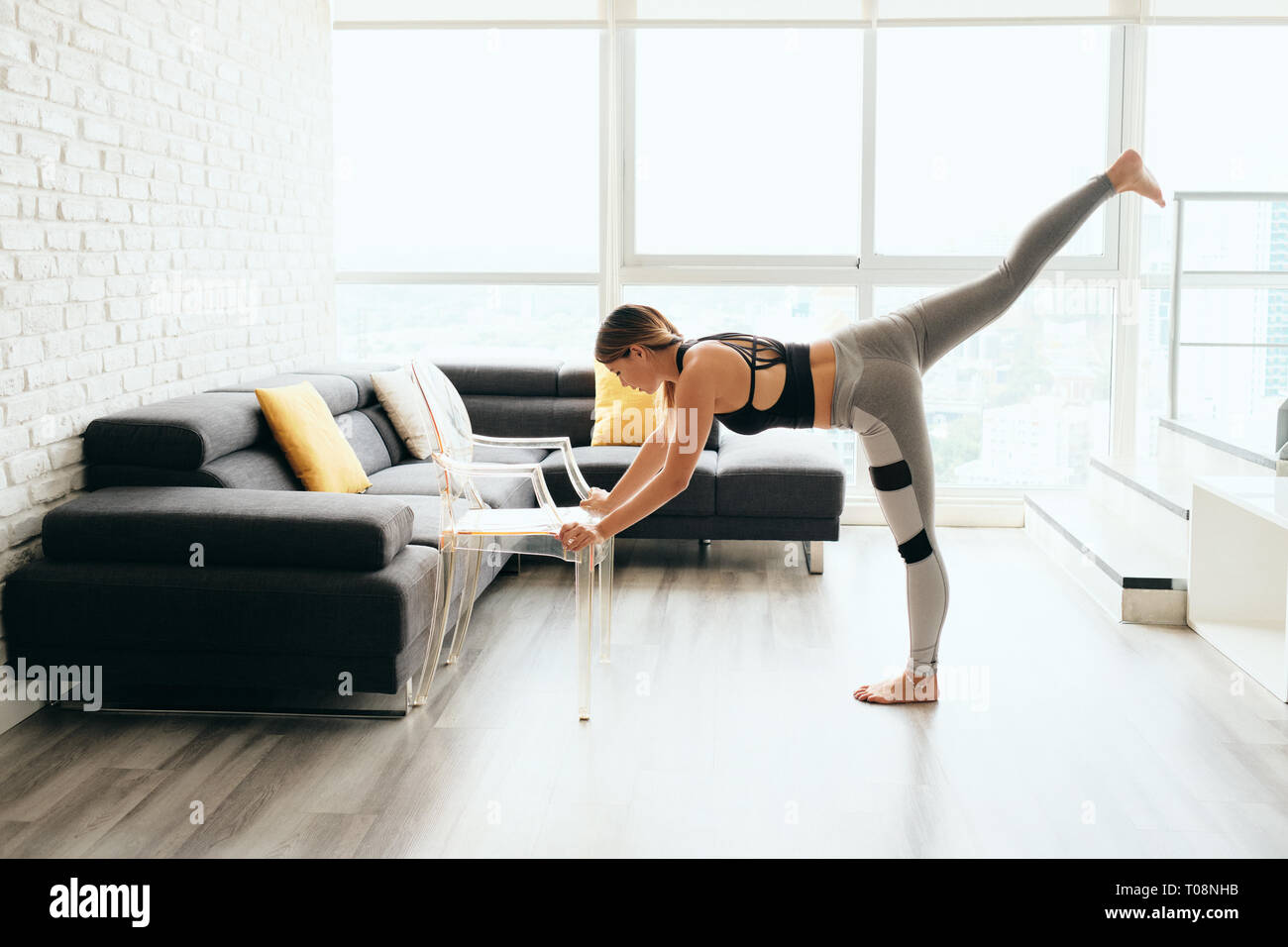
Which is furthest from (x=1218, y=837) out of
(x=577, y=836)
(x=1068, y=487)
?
(x=1068, y=487)

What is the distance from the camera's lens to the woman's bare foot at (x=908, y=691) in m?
3.31

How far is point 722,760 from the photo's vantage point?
2.91 m

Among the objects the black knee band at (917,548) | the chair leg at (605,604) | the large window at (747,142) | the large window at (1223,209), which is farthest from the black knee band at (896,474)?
the large window at (747,142)

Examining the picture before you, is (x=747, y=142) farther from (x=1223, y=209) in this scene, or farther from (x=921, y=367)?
(x=921, y=367)

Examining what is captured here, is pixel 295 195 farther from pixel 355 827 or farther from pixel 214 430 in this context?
pixel 355 827

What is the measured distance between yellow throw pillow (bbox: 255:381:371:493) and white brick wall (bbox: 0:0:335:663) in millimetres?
395

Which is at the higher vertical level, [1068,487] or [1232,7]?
[1232,7]

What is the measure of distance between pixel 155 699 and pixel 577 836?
1.49 meters

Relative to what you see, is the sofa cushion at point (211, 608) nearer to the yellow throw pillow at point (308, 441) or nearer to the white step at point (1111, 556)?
the yellow throw pillow at point (308, 441)

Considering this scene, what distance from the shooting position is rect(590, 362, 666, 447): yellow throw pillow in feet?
17.3

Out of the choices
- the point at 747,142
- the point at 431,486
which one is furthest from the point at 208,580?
the point at 747,142
